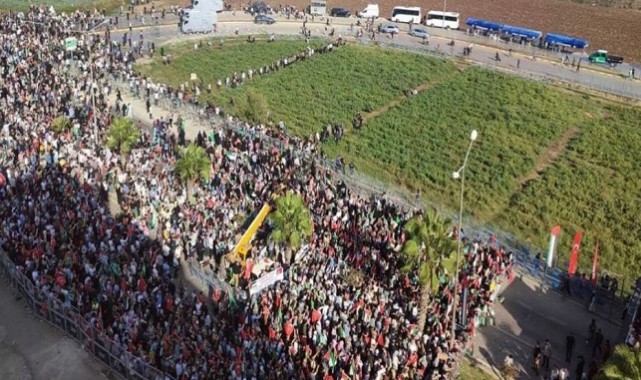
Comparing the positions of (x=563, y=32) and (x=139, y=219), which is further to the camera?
(x=563, y=32)

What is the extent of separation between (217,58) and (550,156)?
108ft

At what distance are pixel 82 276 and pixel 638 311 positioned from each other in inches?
845

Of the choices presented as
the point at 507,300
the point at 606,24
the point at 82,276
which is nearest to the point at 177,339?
the point at 82,276

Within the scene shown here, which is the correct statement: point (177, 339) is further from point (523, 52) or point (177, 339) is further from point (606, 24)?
point (606, 24)

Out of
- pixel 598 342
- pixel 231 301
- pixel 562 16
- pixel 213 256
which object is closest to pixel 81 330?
pixel 231 301

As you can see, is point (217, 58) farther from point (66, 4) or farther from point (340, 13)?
point (66, 4)

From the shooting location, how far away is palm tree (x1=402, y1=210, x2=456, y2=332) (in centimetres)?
2486

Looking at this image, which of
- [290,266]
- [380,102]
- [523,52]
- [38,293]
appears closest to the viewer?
[38,293]

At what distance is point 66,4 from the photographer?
82750 mm

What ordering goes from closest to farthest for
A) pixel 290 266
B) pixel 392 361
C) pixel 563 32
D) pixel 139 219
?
pixel 392 361, pixel 290 266, pixel 139 219, pixel 563 32

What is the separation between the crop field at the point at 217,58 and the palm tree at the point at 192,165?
2504 cm

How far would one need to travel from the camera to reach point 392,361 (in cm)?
2236

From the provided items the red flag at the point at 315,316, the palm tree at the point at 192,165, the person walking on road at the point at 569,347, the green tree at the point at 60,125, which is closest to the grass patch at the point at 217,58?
the green tree at the point at 60,125

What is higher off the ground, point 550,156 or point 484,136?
point 484,136
